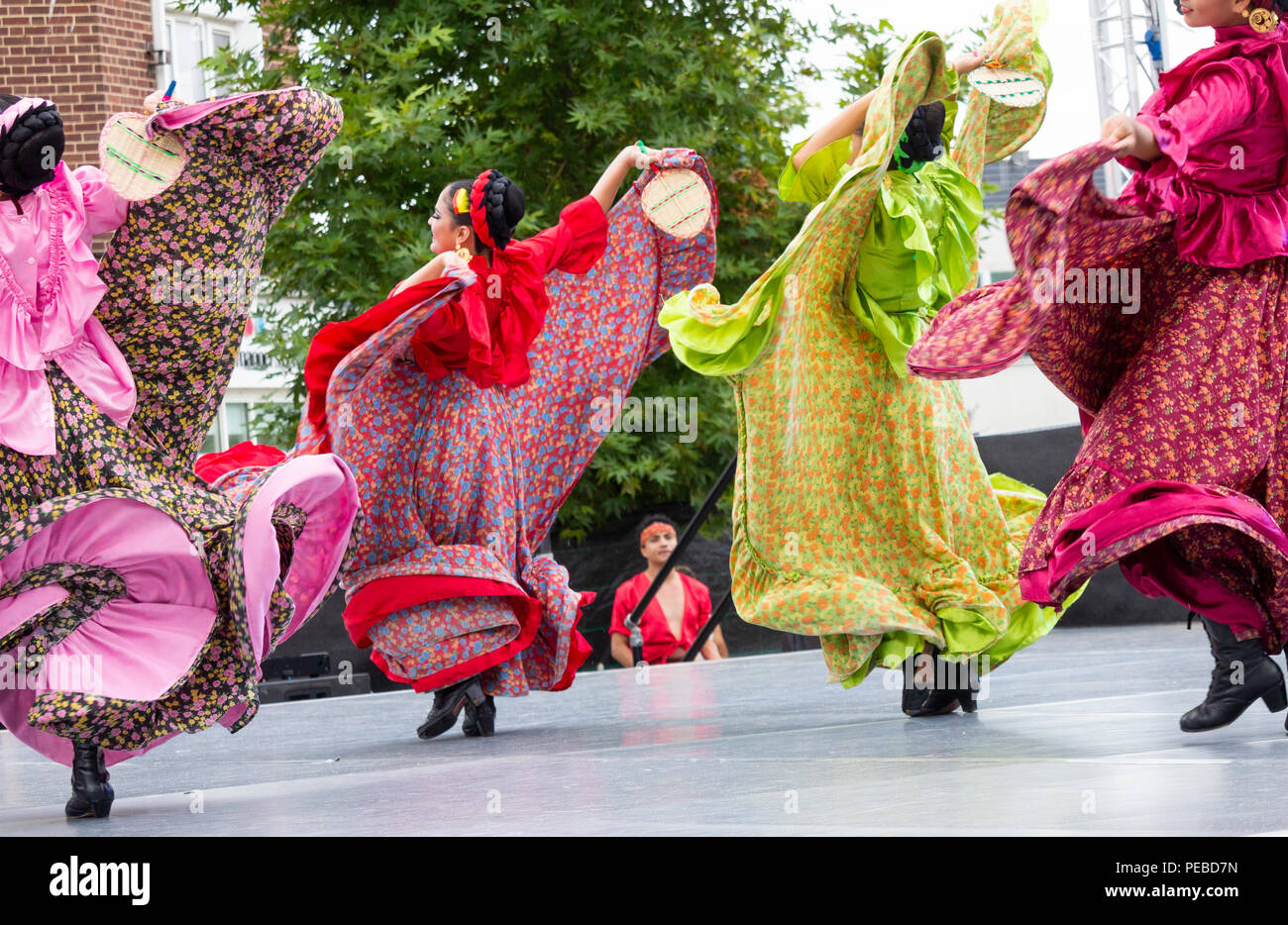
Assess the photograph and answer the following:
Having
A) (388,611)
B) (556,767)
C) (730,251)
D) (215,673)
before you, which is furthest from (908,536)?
(730,251)

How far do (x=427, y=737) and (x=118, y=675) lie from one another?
150cm

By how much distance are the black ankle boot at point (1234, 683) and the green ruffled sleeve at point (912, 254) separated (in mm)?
1100

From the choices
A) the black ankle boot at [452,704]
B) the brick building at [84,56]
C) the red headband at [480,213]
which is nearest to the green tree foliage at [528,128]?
the brick building at [84,56]

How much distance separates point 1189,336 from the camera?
3.21m

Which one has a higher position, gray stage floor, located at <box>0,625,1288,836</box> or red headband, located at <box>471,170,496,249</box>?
red headband, located at <box>471,170,496,249</box>

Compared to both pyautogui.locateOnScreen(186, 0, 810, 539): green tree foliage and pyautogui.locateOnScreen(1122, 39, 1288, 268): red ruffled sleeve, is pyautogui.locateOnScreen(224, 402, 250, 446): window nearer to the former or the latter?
pyautogui.locateOnScreen(186, 0, 810, 539): green tree foliage

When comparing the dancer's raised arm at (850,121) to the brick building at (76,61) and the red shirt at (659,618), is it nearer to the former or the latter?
the red shirt at (659,618)

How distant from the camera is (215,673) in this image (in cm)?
321

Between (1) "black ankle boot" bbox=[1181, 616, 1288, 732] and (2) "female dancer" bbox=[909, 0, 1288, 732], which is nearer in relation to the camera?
(2) "female dancer" bbox=[909, 0, 1288, 732]

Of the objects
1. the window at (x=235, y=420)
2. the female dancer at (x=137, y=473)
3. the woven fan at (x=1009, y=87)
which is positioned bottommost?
the window at (x=235, y=420)

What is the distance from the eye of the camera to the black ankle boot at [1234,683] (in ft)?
10.5

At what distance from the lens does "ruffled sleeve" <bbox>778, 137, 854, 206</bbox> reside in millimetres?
4273
